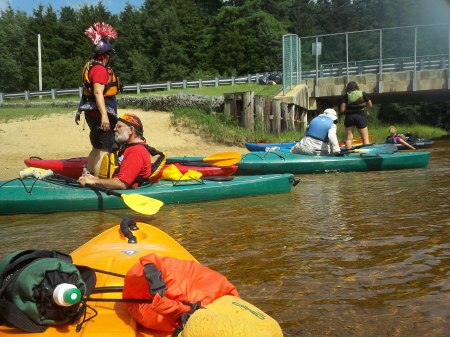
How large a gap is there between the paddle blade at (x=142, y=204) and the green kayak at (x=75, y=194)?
524 millimetres

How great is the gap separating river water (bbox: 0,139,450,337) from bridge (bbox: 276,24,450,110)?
11981 millimetres

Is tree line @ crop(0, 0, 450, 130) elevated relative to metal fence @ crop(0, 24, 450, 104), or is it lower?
elevated

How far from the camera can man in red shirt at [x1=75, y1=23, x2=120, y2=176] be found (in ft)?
19.0

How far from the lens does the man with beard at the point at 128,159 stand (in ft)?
16.9

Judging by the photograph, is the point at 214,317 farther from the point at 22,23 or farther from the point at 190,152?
the point at 22,23

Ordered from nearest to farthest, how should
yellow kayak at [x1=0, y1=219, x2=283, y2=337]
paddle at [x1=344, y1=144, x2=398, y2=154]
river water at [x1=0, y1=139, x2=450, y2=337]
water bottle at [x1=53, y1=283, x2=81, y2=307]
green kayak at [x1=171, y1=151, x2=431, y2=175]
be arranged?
yellow kayak at [x1=0, y1=219, x2=283, y2=337], water bottle at [x1=53, y1=283, x2=81, y2=307], river water at [x1=0, y1=139, x2=450, y2=337], green kayak at [x1=171, y1=151, x2=431, y2=175], paddle at [x1=344, y1=144, x2=398, y2=154]

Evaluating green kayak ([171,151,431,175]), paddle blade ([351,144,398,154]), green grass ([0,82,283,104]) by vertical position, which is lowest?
green kayak ([171,151,431,175])

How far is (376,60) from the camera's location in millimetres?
18906

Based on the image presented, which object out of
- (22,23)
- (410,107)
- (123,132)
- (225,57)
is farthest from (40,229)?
(22,23)

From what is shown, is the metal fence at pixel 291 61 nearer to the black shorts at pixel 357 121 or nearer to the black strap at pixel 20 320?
the black shorts at pixel 357 121

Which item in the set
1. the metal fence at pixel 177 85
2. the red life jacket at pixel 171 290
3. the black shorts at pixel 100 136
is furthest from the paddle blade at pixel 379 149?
the metal fence at pixel 177 85

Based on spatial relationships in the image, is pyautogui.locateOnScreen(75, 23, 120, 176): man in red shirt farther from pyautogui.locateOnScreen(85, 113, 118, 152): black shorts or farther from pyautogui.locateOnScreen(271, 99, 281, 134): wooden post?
pyautogui.locateOnScreen(271, 99, 281, 134): wooden post

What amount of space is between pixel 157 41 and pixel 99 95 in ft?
145

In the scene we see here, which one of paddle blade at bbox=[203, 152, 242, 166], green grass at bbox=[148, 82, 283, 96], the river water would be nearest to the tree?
green grass at bbox=[148, 82, 283, 96]
